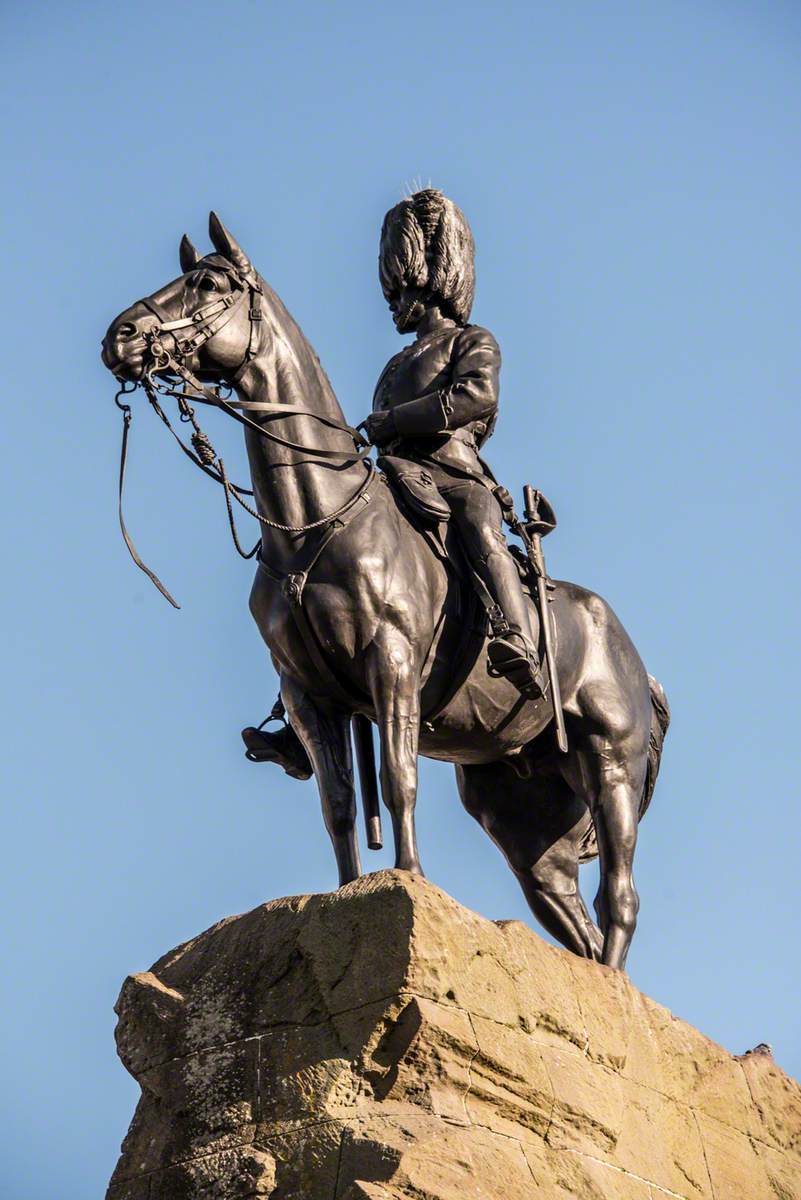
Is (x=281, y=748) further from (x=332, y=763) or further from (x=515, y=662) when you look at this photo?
(x=515, y=662)

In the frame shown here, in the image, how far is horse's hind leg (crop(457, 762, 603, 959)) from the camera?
13.7m

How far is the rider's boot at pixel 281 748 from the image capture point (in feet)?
40.8

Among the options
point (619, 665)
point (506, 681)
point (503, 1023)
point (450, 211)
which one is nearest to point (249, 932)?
point (503, 1023)

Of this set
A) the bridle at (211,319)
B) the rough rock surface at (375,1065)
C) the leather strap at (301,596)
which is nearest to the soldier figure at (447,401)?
the leather strap at (301,596)

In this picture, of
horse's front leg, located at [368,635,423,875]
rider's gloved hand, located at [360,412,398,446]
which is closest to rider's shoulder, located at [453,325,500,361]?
rider's gloved hand, located at [360,412,398,446]

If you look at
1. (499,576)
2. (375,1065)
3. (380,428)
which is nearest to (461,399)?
(380,428)

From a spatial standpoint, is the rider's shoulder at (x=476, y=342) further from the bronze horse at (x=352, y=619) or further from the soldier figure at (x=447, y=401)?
the bronze horse at (x=352, y=619)

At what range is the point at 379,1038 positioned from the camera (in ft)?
33.2

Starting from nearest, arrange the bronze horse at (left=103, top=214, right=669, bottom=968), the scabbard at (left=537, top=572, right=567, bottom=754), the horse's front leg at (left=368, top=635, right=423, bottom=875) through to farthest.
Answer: the horse's front leg at (left=368, top=635, right=423, bottom=875) → the bronze horse at (left=103, top=214, right=669, bottom=968) → the scabbard at (left=537, top=572, right=567, bottom=754)

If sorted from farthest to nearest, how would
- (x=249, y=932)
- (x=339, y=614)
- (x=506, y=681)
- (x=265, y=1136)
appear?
(x=506, y=681) < (x=339, y=614) < (x=249, y=932) < (x=265, y=1136)

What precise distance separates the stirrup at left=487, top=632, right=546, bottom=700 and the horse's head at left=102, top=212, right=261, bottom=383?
7.09 feet

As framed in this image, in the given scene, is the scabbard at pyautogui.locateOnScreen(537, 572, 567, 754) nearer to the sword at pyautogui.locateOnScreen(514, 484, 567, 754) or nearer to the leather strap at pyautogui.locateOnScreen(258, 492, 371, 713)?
the sword at pyautogui.locateOnScreen(514, 484, 567, 754)

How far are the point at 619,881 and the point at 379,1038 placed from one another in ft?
10.5

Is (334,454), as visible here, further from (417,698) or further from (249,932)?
(249,932)
